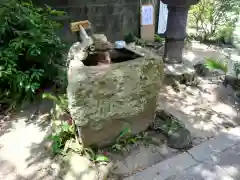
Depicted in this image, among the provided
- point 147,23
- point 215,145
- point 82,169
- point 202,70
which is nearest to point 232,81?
point 202,70

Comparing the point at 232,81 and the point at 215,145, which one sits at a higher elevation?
the point at 232,81

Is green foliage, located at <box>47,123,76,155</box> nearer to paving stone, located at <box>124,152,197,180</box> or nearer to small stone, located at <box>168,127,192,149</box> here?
paving stone, located at <box>124,152,197,180</box>

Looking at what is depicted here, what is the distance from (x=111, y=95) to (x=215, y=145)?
56.5 inches

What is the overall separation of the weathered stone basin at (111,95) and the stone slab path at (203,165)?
0.58 meters

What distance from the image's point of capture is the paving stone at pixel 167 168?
227 cm

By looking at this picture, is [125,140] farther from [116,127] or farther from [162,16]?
[162,16]

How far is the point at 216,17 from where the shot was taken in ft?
21.2

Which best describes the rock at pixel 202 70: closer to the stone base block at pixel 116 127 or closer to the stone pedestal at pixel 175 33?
the stone pedestal at pixel 175 33

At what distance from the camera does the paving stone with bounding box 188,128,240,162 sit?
2537mm

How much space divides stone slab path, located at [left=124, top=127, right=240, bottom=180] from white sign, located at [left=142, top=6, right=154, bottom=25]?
4.48 metres

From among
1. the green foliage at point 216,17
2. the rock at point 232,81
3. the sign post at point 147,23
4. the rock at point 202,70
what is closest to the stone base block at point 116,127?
the rock at point 232,81

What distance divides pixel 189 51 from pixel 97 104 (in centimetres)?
419

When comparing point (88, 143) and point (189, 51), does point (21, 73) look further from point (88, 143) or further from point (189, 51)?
point (189, 51)

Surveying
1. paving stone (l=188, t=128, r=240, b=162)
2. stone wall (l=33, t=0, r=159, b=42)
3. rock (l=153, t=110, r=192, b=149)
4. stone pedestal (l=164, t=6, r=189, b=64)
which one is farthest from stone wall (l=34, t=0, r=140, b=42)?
paving stone (l=188, t=128, r=240, b=162)
